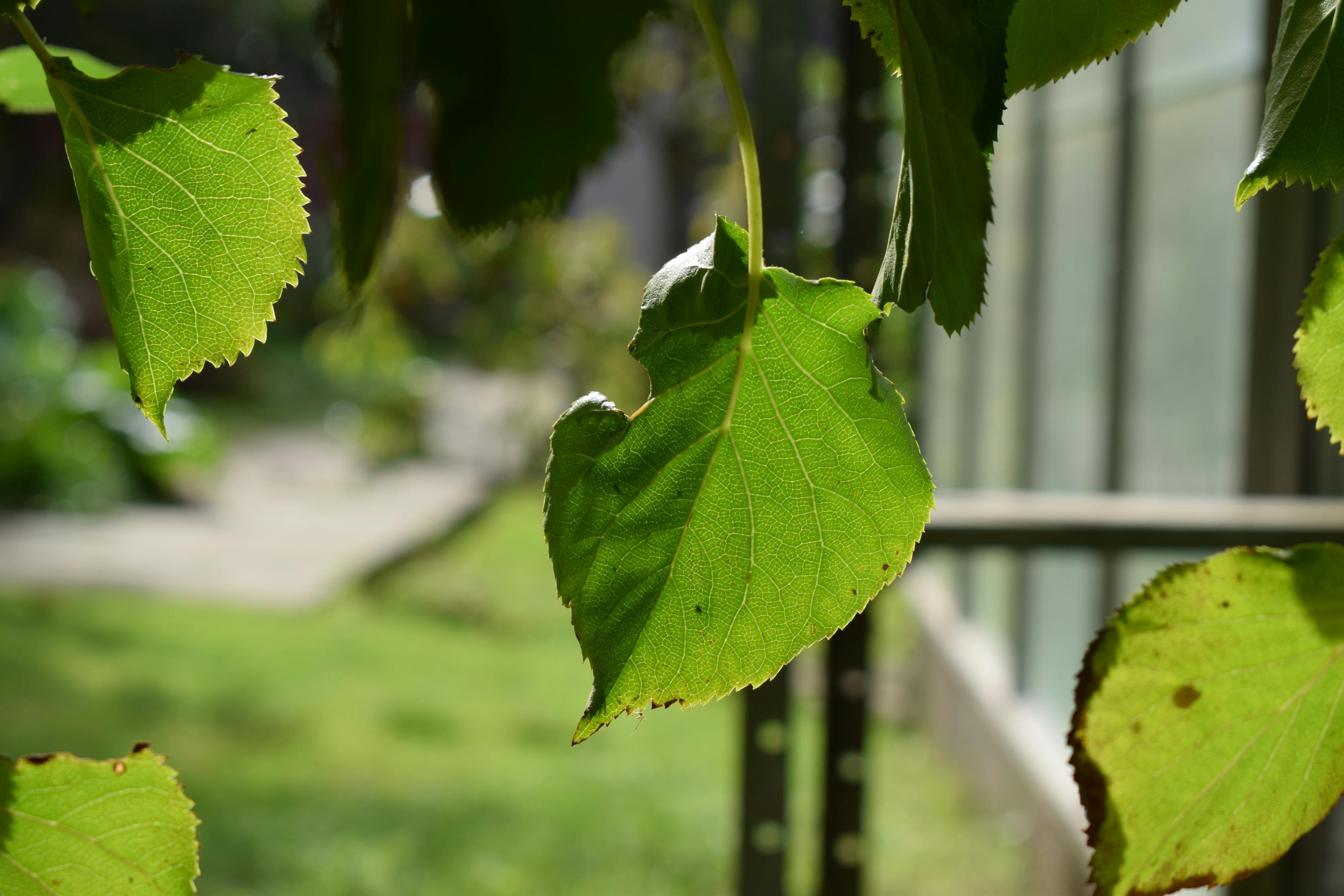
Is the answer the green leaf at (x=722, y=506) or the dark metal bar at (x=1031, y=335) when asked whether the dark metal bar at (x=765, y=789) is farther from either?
the dark metal bar at (x=1031, y=335)

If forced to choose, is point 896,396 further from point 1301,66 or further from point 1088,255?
point 1088,255

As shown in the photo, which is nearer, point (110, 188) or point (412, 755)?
point (110, 188)

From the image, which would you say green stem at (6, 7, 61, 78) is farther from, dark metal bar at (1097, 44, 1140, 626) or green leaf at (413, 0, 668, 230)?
dark metal bar at (1097, 44, 1140, 626)

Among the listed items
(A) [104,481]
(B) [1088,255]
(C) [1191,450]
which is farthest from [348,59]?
(A) [104,481]

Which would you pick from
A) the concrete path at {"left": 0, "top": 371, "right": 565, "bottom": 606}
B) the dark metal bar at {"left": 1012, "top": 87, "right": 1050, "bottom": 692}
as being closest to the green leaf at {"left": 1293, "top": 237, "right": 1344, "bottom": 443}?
the dark metal bar at {"left": 1012, "top": 87, "right": 1050, "bottom": 692}

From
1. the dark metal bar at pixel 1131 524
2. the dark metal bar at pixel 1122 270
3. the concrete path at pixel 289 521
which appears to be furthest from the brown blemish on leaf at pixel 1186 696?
the concrete path at pixel 289 521

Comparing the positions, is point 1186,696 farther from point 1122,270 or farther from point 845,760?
point 1122,270

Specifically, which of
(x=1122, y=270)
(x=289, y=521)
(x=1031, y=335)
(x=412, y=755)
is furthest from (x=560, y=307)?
(x=1122, y=270)
